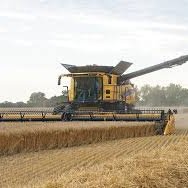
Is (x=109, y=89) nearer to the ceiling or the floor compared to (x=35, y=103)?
nearer to the floor

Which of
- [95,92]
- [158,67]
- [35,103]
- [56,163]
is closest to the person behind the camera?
[56,163]

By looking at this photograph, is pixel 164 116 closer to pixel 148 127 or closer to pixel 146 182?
pixel 148 127

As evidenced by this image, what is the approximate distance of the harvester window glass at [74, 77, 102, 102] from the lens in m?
23.1

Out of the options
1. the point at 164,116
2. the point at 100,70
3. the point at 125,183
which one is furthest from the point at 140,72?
the point at 125,183

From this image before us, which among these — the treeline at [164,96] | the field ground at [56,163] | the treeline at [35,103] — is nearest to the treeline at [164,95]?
the treeline at [164,96]

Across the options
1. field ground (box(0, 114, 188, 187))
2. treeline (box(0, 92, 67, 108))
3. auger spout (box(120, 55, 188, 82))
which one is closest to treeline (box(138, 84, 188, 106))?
treeline (box(0, 92, 67, 108))

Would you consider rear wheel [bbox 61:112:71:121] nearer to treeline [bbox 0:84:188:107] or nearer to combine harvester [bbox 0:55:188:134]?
combine harvester [bbox 0:55:188:134]

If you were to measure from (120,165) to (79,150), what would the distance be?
7558 mm

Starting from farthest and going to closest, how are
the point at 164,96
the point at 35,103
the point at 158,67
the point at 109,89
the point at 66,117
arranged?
the point at 164,96
the point at 35,103
the point at 158,67
the point at 109,89
the point at 66,117

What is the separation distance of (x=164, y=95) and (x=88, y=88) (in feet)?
410

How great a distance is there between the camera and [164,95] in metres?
147

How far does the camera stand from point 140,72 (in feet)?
80.2

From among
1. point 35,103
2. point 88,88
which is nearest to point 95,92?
point 88,88

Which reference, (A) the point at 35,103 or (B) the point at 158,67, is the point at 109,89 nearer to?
(B) the point at 158,67
